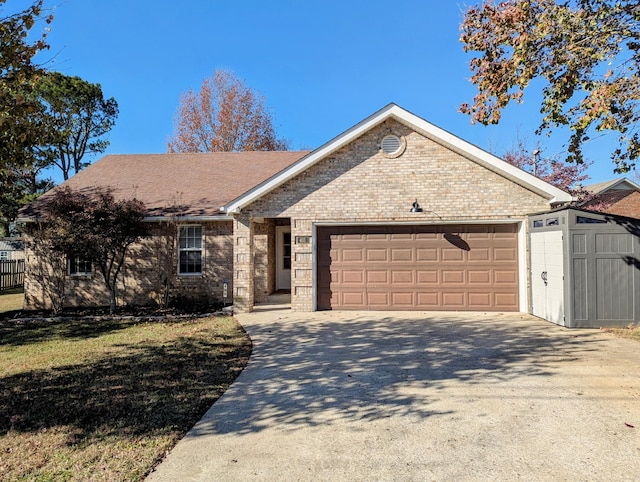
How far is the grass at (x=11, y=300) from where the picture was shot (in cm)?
1372

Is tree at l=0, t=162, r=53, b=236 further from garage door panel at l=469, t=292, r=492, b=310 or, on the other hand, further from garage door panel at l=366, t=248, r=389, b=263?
garage door panel at l=469, t=292, r=492, b=310

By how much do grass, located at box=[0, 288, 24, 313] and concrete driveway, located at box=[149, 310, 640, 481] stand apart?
37.2 feet

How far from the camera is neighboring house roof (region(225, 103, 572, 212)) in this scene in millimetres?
10438

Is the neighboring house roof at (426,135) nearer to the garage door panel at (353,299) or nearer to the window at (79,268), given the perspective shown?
the garage door panel at (353,299)

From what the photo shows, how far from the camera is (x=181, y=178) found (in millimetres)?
→ 15656

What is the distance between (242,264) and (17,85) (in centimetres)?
682

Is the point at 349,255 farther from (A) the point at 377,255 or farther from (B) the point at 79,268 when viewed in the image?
(B) the point at 79,268

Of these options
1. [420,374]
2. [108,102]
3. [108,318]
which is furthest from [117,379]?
[108,102]

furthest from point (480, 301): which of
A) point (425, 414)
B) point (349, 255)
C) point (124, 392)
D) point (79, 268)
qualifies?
point (79, 268)

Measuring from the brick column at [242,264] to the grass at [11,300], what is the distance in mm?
8476

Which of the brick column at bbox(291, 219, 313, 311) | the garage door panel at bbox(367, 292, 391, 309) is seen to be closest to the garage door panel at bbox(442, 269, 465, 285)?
the garage door panel at bbox(367, 292, 391, 309)

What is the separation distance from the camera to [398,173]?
1109 cm

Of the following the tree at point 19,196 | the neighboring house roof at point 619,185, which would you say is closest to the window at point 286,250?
the tree at point 19,196

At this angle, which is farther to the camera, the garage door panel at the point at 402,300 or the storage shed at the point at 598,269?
the garage door panel at the point at 402,300
